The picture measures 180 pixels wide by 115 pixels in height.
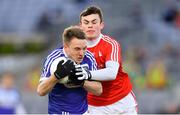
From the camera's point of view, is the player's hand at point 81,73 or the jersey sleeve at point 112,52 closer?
the player's hand at point 81,73

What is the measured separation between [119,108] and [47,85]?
6.50 feet

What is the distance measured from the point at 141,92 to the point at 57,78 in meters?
11.1

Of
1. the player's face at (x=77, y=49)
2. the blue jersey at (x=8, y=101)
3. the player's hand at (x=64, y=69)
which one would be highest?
the player's face at (x=77, y=49)

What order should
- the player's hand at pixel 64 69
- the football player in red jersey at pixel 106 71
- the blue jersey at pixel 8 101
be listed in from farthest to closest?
the blue jersey at pixel 8 101, the football player in red jersey at pixel 106 71, the player's hand at pixel 64 69

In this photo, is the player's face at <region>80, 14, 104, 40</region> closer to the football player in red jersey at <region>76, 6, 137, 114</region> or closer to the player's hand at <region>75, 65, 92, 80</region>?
the football player in red jersey at <region>76, 6, 137, 114</region>

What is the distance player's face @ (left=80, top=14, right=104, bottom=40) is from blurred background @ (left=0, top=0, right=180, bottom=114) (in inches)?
337

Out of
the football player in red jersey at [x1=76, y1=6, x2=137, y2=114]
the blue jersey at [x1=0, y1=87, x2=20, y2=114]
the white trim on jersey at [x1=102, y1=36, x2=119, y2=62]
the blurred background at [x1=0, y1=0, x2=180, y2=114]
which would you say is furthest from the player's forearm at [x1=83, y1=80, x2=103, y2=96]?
the blurred background at [x1=0, y1=0, x2=180, y2=114]

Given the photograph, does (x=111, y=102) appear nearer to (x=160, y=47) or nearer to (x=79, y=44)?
(x=79, y=44)

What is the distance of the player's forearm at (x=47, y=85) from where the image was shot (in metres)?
7.24

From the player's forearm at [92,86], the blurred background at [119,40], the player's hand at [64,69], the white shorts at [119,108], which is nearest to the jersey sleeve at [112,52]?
the white shorts at [119,108]

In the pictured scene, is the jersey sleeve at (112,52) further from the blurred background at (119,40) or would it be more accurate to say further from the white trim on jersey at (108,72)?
the blurred background at (119,40)

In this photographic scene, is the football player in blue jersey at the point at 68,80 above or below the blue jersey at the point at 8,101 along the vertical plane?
above

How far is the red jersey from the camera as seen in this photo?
863 centimetres

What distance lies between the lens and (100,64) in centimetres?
865
